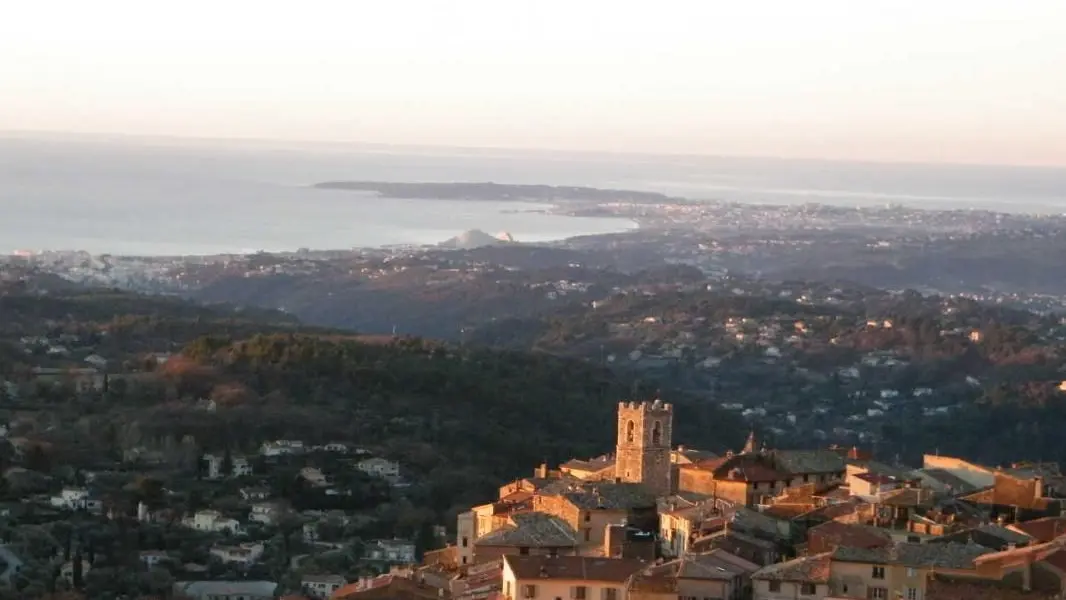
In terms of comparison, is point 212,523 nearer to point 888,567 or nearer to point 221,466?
point 221,466

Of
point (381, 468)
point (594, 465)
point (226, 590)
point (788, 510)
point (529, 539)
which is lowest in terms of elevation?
point (381, 468)

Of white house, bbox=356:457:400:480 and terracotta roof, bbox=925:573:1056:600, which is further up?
terracotta roof, bbox=925:573:1056:600

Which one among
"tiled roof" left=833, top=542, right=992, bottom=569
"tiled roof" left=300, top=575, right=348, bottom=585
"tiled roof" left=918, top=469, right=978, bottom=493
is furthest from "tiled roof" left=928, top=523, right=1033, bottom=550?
"tiled roof" left=300, top=575, right=348, bottom=585

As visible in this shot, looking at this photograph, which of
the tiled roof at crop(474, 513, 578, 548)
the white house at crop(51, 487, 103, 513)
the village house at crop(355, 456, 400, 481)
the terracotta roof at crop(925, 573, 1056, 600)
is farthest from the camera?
the village house at crop(355, 456, 400, 481)

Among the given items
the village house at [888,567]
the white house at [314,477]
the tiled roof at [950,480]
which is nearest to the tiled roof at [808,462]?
the tiled roof at [950,480]

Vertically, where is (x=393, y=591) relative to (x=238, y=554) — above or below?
above

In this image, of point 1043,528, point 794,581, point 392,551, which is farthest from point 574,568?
point 392,551

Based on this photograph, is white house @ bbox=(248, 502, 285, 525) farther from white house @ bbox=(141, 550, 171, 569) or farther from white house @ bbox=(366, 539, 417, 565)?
white house @ bbox=(141, 550, 171, 569)

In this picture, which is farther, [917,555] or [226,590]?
[226,590]
